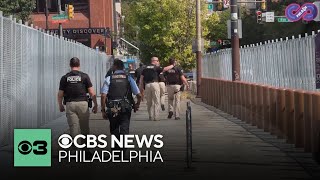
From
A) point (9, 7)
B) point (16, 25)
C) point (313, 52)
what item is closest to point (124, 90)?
point (16, 25)

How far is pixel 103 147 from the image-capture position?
508 inches

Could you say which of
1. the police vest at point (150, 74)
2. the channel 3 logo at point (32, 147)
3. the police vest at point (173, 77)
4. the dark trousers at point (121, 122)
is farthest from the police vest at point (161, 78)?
the channel 3 logo at point (32, 147)

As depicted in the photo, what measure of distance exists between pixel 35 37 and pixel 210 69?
1639 cm

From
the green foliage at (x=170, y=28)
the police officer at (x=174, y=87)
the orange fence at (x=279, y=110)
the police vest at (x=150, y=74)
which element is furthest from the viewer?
the green foliage at (x=170, y=28)

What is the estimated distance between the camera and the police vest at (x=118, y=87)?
1122 centimetres

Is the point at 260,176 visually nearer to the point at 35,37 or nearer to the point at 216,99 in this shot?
the point at 35,37

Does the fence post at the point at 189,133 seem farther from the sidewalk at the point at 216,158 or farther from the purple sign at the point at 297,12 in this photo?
the purple sign at the point at 297,12

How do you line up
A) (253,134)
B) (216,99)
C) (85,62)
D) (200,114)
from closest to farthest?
(253,134), (200,114), (216,99), (85,62)

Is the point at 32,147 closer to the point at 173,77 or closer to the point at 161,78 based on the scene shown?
the point at 173,77

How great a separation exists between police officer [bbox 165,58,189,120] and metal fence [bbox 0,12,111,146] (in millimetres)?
3200

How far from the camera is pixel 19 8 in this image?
5641 cm

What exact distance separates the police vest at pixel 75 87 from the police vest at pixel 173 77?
9.01m

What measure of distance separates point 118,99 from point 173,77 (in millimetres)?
Answer: 9065

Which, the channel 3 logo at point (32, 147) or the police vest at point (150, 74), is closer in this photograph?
the channel 3 logo at point (32, 147)
